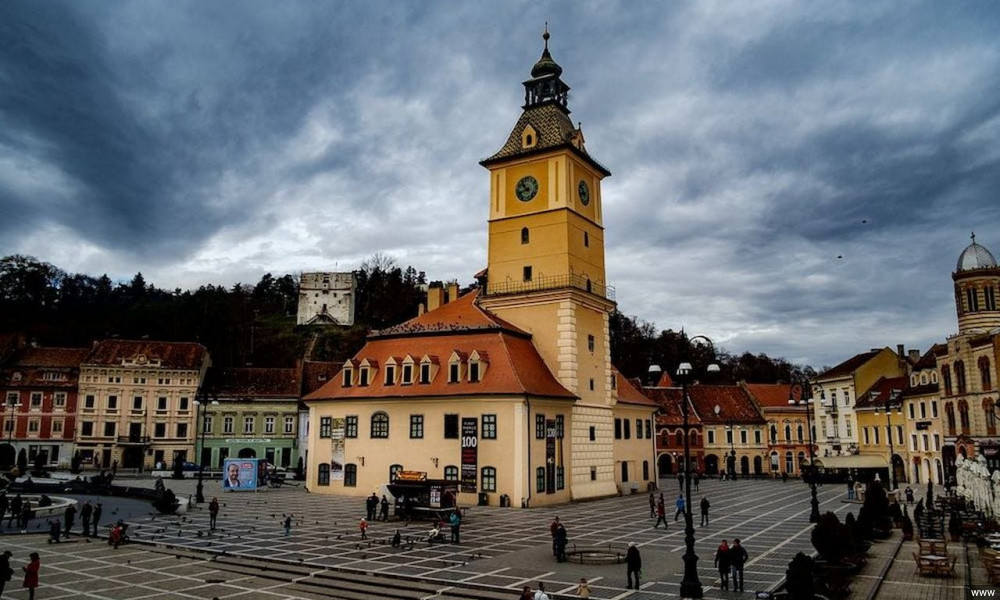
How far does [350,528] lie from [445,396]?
12.3 m

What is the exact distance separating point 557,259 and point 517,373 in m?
9.78

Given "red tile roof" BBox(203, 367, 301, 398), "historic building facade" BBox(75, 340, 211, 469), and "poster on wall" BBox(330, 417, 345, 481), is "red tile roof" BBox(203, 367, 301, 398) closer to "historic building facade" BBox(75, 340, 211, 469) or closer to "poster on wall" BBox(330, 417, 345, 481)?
"historic building facade" BBox(75, 340, 211, 469)

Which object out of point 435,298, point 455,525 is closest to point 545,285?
point 435,298

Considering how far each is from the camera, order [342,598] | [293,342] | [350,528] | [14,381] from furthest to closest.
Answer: [293,342]
[14,381]
[350,528]
[342,598]

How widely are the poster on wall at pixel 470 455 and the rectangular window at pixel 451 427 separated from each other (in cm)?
67

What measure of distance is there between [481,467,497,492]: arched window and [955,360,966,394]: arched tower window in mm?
35492

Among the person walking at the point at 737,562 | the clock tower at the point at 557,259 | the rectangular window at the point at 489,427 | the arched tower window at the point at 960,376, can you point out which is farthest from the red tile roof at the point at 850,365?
the person walking at the point at 737,562

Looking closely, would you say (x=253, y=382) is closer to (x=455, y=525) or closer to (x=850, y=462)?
(x=455, y=525)

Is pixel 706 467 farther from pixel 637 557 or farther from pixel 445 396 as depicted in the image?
pixel 637 557

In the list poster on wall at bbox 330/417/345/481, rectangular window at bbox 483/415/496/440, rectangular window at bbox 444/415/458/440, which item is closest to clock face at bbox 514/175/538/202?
rectangular window at bbox 483/415/496/440

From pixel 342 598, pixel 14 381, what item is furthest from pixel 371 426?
pixel 14 381

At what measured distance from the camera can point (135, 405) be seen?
70.5 metres

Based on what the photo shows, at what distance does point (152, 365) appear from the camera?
71.1 metres

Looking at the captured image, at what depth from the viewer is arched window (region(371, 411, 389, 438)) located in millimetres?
44969
